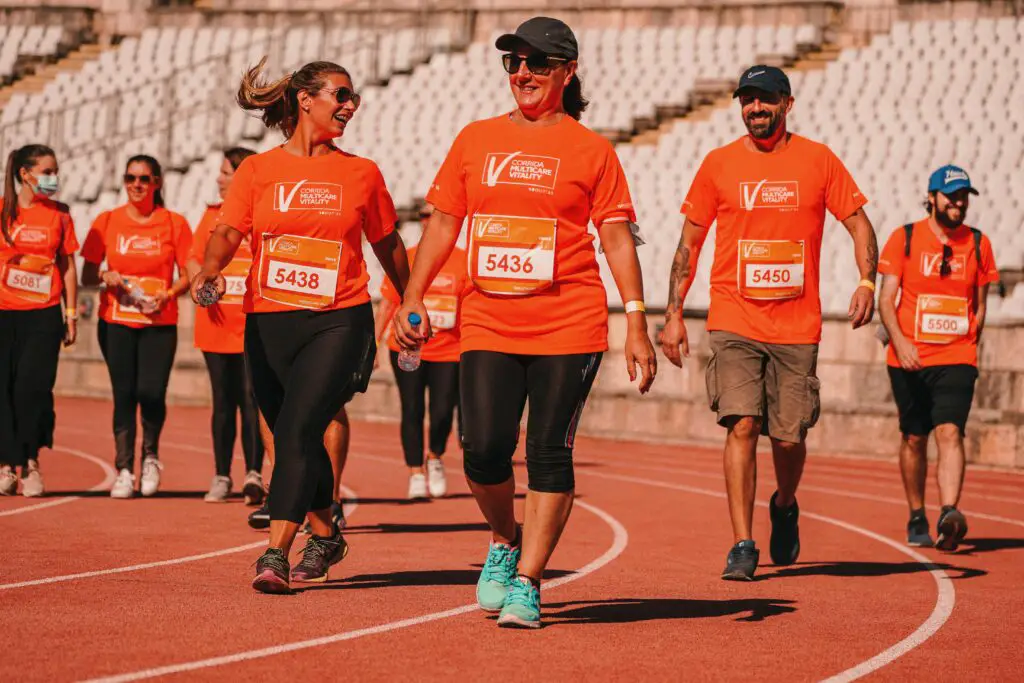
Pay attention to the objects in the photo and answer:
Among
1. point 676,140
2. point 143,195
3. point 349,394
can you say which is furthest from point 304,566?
point 676,140

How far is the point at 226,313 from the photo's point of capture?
37.4 ft

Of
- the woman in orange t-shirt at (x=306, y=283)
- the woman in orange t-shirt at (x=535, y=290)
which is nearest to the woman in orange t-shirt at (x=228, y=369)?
the woman in orange t-shirt at (x=306, y=283)

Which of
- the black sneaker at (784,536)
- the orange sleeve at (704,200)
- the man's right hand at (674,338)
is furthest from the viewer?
the black sneaker at (784,536)

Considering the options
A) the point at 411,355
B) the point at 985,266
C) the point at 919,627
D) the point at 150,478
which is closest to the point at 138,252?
the point at 150,478

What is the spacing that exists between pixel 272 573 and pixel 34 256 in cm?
513

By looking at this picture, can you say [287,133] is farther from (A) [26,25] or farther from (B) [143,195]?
(A) [26,25]

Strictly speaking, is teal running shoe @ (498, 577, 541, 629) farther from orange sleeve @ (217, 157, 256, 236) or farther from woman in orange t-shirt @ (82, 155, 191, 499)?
woman in orange t-shirt @ (82, 155, 191, 499)

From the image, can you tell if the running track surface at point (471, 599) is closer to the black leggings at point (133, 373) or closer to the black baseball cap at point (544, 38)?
the black leggings at point (133, 373)

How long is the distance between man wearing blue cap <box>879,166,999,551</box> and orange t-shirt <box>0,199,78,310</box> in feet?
17.5

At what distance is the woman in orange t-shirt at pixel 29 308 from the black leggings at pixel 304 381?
437cm

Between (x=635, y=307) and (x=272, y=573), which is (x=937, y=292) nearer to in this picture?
(x=635, y=307)

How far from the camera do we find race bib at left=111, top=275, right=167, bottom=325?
11500mm

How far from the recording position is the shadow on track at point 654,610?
6.91 metres

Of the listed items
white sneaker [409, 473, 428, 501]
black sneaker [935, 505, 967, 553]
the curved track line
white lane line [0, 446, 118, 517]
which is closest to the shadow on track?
the curved track line
